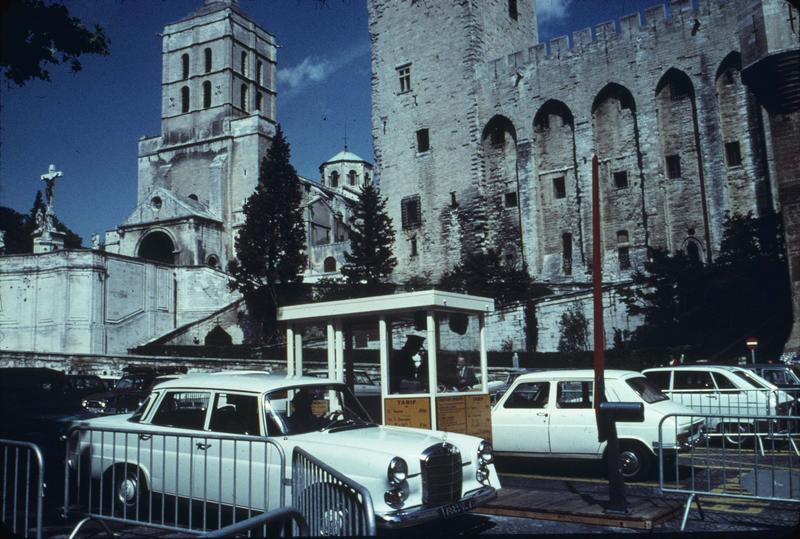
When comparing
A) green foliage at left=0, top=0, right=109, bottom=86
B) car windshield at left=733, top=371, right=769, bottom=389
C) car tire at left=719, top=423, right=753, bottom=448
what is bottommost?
car tire at left=719, top=423, right=753, bottom=448

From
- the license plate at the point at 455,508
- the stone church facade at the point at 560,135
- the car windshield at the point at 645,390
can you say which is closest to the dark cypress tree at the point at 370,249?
the stone church facade at the point at 560,135

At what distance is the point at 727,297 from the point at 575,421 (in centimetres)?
1937

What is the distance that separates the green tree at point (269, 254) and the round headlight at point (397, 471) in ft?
108

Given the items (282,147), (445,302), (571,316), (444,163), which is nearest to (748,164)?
(571,316)

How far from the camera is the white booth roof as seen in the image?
1002cm

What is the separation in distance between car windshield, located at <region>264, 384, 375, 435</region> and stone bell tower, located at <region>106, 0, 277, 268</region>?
45.9 metres

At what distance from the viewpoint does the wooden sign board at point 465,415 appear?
9.99m

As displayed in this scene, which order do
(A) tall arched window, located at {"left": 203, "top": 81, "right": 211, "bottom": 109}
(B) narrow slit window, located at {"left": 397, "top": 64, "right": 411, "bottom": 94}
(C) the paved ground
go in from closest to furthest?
(C) the paved ground, (B) narrow slit window, located at {"left": 397, "top": 64, "right": 411, "bottom": 94}, (A) tall arched window, located at {"left": 203, "top": 81, "right": 211, "bottom": 109}

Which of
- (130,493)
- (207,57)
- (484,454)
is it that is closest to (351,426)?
(484,454)

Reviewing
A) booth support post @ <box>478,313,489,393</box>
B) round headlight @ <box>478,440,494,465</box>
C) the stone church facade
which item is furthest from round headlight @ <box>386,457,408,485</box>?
the stone church facade

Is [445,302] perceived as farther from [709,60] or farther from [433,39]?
[433,39]

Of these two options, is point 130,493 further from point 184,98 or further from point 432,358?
point 184,98

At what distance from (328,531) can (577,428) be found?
21.0 feet

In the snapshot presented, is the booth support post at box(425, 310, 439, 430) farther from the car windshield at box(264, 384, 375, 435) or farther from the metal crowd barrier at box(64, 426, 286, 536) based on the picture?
the metal crowd barrier at box(64, 426, 286, 536)
